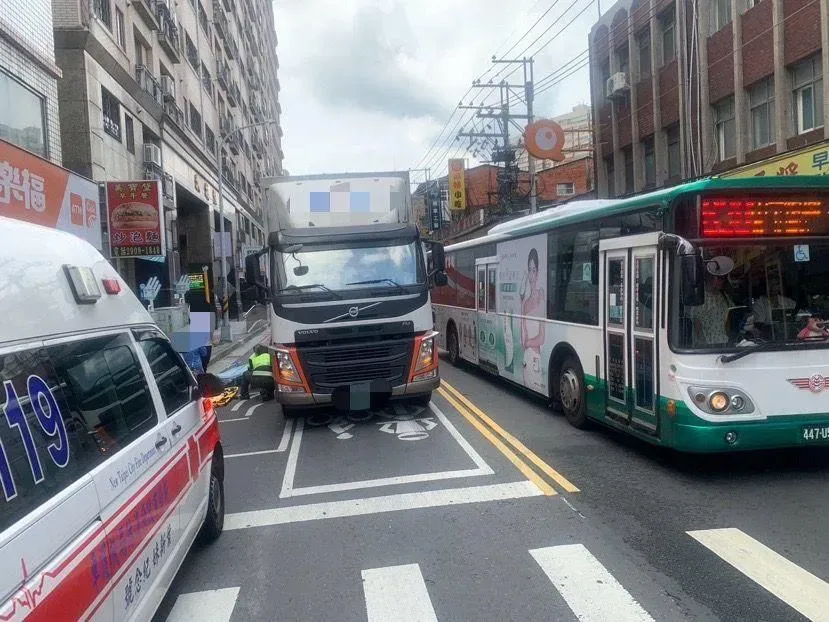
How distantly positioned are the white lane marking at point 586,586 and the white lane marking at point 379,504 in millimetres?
1297

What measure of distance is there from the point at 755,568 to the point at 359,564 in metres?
2.60

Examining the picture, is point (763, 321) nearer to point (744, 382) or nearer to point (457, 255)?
point (744, 382)

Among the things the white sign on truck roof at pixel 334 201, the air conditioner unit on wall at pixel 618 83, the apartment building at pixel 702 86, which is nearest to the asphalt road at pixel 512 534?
the white sign on truck roof at pixel 334 201

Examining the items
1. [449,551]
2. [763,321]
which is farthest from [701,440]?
[449,551]

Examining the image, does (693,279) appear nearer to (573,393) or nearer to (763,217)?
(763,217)

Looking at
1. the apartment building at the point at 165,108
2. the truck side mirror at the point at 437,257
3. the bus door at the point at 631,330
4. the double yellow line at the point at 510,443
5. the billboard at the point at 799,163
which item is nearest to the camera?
the double yellow line at the point at 510,443

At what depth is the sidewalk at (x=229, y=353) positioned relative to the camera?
17.8m

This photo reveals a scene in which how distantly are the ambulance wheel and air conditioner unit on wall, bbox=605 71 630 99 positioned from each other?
2261 cm

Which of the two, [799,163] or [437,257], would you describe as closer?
[437,257]

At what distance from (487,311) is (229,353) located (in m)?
11.0

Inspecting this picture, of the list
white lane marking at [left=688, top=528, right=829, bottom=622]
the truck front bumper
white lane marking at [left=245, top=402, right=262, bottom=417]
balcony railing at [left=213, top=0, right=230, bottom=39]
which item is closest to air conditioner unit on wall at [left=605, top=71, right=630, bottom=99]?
white lane marking at [left=245, top=402, right=262, bottom=417]

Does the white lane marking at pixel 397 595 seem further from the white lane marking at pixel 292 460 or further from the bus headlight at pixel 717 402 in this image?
the bus headlight at pixel 717 402

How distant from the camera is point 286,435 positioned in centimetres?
927

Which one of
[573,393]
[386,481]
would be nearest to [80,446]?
[386,481]
